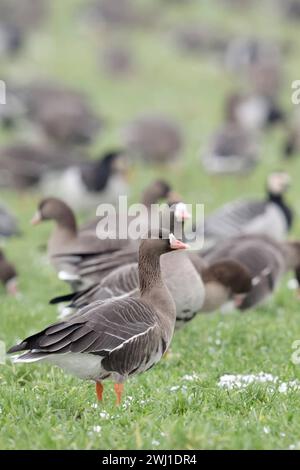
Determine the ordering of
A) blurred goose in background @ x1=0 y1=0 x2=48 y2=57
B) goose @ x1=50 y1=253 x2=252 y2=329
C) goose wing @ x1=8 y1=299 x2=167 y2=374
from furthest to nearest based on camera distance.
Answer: blurred goose in background @ x1=0 y1=0 x2=48 y2=57
goose @ x1=50 y1=253 x2=252 y2=329
goose wing @ x1=8 y1=299 x2=167 y2=374

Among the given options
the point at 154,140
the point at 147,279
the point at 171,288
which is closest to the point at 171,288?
the point at 171,288

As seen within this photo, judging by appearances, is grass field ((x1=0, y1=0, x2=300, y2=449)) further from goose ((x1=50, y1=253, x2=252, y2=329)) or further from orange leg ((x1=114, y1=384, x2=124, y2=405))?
goose ((x1=50, y1=253, x2=252, y2=329))

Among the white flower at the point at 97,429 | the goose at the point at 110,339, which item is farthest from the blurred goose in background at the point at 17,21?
the white flower at the point at 97,429

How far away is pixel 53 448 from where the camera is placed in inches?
254

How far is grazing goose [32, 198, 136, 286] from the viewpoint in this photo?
12.2 meters

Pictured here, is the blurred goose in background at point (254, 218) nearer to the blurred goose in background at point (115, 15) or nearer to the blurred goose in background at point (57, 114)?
the blurred goose in background at point (57, 114)

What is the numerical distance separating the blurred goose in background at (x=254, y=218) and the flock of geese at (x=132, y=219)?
26 millimetres

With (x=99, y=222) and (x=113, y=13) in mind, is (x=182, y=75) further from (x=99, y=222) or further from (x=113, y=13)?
(x=99, y=222)

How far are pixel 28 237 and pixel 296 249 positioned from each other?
720cm

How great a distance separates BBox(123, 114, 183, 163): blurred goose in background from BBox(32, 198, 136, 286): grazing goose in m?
10.8

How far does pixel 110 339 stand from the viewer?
7.52 metres

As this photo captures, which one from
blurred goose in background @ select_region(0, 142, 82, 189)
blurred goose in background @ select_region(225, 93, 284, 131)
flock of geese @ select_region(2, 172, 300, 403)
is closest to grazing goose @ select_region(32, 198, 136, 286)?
flock of geese @ select_region(2, 172, 300, 403)

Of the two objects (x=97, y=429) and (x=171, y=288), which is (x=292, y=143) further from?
(x=97, y=429)

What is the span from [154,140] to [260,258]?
12.4 meters
